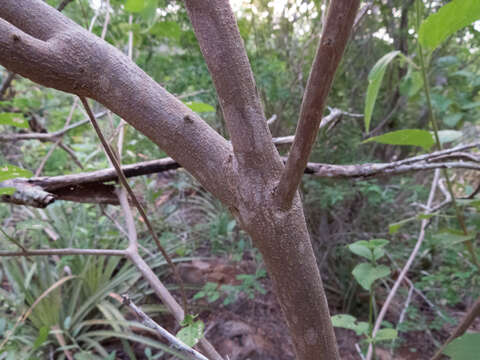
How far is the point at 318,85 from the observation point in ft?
0.70

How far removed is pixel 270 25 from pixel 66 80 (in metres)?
1.27

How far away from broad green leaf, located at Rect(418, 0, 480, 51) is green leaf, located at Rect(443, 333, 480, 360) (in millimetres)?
343

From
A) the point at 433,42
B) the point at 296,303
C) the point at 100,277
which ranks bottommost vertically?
the point at 100,277

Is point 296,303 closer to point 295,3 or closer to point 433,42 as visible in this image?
point 433,42

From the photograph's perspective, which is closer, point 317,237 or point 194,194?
point 317,237

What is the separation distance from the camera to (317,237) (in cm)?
138

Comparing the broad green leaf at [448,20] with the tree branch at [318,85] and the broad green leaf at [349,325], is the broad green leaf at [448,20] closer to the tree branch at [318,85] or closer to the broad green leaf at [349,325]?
the tree branch at [318,85]

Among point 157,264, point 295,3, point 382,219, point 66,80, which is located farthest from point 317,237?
point 66,80

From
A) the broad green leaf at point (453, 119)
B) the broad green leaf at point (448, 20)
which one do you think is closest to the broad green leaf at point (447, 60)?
the broad green leaf at point (453, 119)

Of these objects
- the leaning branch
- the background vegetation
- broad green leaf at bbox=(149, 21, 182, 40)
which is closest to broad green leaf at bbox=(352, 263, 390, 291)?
the leaning branch

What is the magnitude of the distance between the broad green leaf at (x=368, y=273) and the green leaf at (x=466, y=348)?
26 cm

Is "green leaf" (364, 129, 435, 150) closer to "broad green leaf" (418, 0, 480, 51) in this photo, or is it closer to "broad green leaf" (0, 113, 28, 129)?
"broad green leaf" (418, 0, 480, 51)

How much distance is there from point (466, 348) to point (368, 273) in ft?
1.01

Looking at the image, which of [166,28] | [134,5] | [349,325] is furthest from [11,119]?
[349,325]
